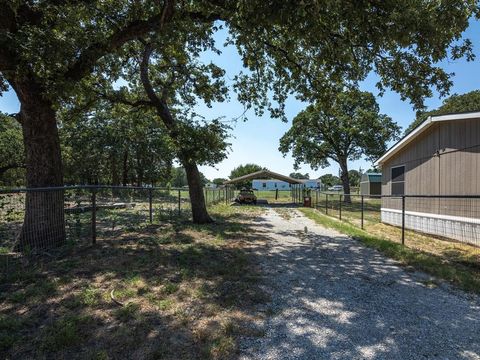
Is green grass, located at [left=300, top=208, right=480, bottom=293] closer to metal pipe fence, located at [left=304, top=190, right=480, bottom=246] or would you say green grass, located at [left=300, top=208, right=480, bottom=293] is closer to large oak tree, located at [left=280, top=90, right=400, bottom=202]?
metal pipe fence, located at [left=304, top=190, right=480, bottom=246]

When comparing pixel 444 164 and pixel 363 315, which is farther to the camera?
pixel 444 164

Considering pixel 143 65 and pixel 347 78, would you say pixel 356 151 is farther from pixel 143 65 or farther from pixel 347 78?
pixel 143 65

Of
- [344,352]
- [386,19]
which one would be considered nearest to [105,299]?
[344,352]

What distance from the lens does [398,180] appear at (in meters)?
12.7

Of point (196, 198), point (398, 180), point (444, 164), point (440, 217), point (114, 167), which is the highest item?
point (114, 167)

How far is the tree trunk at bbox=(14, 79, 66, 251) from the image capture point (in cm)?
573

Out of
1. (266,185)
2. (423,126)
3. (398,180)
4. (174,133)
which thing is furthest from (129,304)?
(266,185)

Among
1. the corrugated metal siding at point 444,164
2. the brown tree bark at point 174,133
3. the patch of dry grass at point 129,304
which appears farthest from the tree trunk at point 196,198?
the corrugated metal siding at point 444,164

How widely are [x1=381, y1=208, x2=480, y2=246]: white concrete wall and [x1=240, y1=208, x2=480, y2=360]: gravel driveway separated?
164 inches

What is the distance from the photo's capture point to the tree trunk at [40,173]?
5.73 m

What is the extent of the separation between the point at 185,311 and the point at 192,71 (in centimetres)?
898

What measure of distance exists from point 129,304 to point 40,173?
402 centimetres

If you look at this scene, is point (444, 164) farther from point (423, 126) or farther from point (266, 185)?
point (266, 185)

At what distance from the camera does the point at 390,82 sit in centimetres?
769
